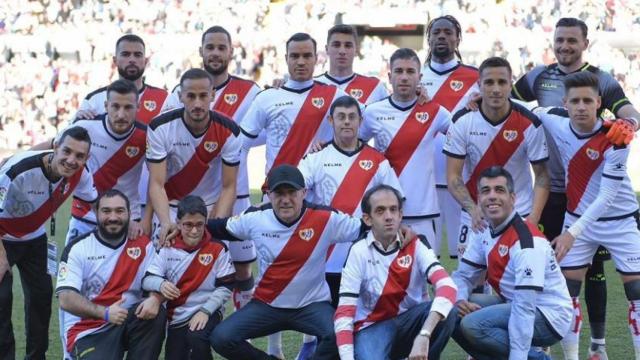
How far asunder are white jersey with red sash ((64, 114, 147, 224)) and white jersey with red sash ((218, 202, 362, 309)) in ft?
3.70

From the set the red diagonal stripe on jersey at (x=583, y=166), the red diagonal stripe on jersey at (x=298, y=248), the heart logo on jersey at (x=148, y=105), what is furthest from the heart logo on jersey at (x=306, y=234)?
the heart logo on jersey at (x=148, y=105)

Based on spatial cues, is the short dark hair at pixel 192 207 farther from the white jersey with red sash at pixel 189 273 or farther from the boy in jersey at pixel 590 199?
the boy in jersey at pixel 590 199

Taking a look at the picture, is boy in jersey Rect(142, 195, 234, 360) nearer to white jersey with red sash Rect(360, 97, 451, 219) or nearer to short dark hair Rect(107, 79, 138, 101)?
short dark hair Rect(107, 79, 138, 101)

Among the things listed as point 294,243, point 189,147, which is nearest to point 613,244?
point 294,243

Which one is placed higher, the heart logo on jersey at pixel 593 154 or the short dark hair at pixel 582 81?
the short dark hair at pixel 582 81

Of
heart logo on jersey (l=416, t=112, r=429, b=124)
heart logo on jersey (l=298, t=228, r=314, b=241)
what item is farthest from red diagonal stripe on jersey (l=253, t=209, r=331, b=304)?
heart logo on jersey (l=416, t=112, r=429, b=124)

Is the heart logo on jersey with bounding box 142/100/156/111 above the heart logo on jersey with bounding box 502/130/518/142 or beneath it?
above

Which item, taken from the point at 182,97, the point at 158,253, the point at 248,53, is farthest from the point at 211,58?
the point at 248,53

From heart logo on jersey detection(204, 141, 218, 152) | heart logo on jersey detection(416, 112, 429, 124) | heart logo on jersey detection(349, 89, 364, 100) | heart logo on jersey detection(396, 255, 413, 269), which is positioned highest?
heart logo on jersey detection(349, 89, 364, 100)

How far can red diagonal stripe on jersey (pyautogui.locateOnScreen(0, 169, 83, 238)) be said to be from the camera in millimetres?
6000

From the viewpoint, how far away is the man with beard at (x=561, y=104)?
20.6ft

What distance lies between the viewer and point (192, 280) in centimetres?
564

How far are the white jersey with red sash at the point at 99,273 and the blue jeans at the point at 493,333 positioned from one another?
2.00 meters

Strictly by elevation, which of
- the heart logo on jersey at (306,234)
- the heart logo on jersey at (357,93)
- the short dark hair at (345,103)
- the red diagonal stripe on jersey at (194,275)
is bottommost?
the red diagonal stripe on jersey at (194,275)
